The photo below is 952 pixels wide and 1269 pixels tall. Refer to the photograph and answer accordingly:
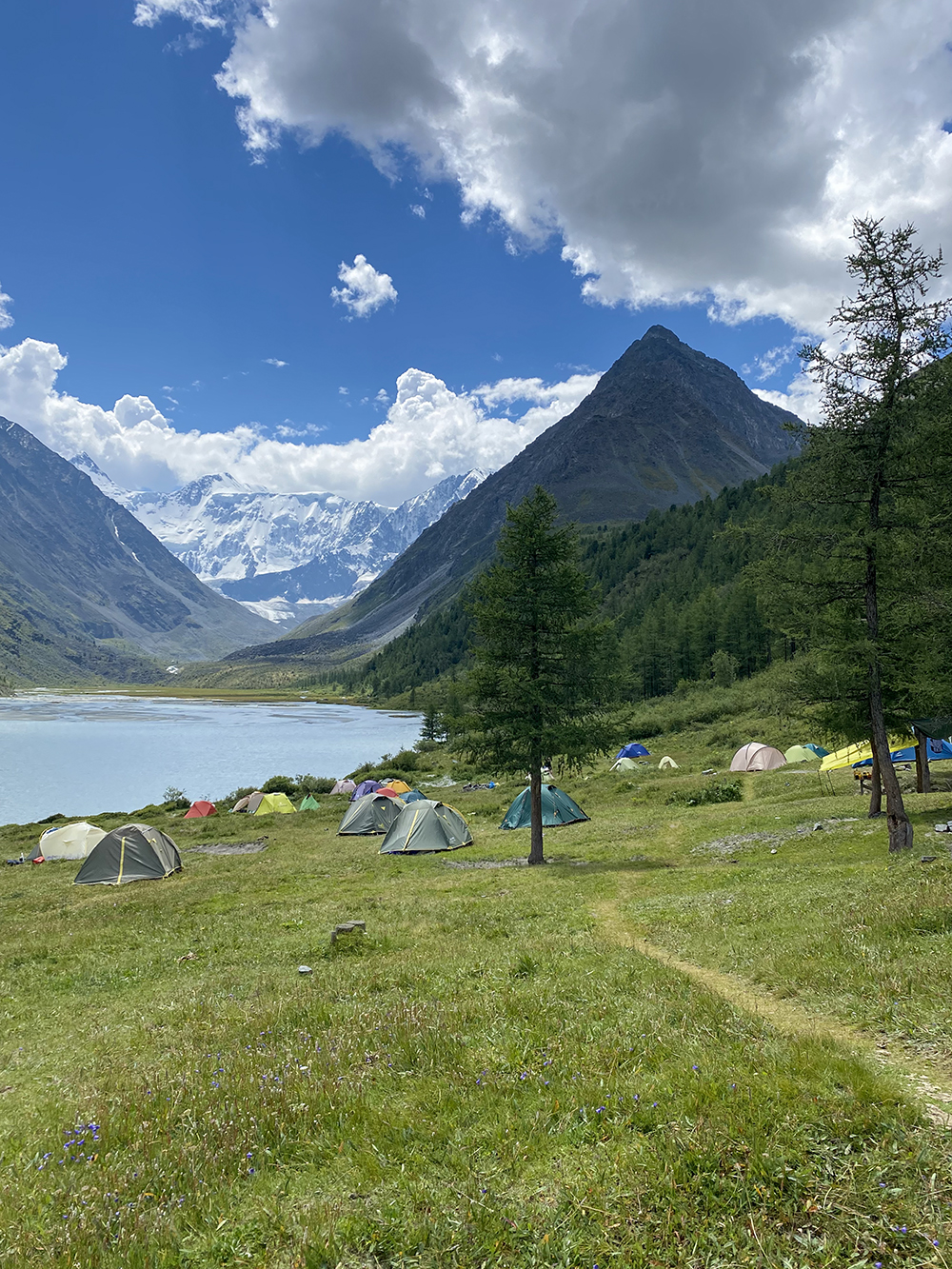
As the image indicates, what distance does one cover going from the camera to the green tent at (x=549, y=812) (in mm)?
38281

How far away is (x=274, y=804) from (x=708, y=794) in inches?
1464

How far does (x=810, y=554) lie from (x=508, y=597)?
1232cm

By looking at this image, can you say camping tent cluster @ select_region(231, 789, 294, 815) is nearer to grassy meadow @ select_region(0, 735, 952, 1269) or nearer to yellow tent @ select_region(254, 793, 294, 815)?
yellow tent @ select_region(254, 793, 294, 815)

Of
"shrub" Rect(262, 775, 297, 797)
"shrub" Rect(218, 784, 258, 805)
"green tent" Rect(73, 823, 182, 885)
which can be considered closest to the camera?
"green tent" Rect(73, 823, 182, 885)

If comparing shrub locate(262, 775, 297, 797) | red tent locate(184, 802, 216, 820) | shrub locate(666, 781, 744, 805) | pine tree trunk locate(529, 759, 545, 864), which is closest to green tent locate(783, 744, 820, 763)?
shrub locate(666, 781, 744, 805)

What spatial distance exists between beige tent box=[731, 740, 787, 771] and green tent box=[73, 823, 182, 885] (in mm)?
41261

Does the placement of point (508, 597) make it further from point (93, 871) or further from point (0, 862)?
point (0, 862)

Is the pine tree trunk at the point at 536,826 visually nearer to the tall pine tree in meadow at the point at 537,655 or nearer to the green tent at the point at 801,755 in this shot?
the tall pine tree in meadow at the point at 537,655

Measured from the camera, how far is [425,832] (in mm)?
33625

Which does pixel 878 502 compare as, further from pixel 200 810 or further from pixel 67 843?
pixel 200 810

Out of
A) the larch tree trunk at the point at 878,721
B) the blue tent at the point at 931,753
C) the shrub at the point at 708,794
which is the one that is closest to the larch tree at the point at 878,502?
the larch tree trunk at the point at 878,721

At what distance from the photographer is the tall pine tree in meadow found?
26.4 meters

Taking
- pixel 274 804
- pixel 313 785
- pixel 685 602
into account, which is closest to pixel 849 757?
pixel 274 804

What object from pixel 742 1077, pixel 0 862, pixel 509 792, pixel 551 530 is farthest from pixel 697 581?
pixel 742 1077
